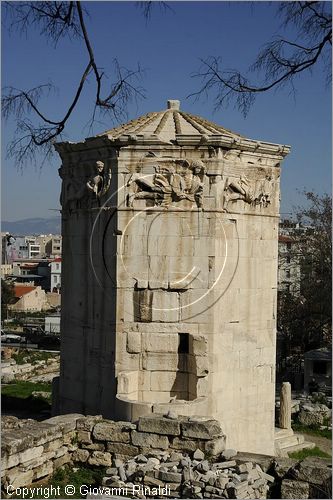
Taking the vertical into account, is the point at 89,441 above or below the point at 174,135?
below

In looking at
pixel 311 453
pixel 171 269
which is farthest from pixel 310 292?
pixel 171 269

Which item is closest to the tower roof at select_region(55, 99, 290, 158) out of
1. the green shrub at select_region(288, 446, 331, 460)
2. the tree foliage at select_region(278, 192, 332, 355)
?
the green shrub at select_region(288, 446, 331, 460)

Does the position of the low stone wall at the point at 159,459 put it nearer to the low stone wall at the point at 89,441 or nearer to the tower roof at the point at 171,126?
the low stone wall at the point at 89,441

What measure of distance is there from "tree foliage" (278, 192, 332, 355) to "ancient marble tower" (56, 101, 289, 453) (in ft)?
48.2

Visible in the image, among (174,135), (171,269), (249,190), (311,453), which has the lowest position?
(311,453)

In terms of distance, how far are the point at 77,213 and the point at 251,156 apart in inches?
128

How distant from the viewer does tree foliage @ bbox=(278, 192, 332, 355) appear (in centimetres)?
2614

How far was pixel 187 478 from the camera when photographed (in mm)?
7289

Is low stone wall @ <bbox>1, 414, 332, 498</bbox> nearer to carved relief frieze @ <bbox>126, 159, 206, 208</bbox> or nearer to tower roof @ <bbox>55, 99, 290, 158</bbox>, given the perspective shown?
carved relief frieze @ <bbox>126, 159, 206, 208</bbox>

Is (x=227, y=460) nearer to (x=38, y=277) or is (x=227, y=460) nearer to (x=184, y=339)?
(x=184, y=339)

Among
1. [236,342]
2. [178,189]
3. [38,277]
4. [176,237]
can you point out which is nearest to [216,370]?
[236,342]

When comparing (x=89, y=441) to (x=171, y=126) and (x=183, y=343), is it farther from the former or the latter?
(x=171, y=126)

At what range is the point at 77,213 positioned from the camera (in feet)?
39.5

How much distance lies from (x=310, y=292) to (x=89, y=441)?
19640mm
